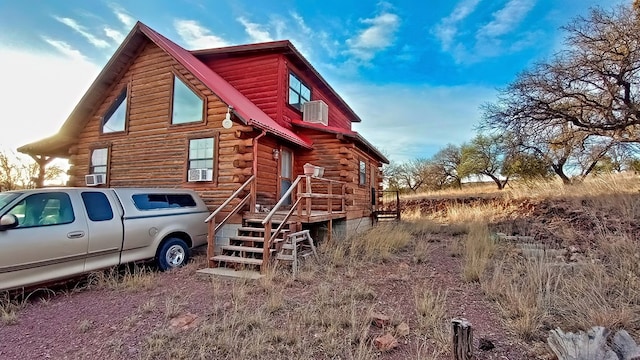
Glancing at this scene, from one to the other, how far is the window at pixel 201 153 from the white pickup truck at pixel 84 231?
81.5 inches

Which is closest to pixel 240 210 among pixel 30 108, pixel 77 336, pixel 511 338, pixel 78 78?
pixel 77 336

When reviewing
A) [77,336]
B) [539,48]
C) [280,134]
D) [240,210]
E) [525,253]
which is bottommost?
[77,336]

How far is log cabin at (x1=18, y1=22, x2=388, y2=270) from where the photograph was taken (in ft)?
29.3

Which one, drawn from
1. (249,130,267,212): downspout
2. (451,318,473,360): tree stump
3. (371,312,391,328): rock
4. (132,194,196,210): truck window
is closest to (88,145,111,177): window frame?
(132,194,196,210): truck window

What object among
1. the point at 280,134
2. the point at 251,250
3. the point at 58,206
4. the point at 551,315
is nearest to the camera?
the point at 551,315

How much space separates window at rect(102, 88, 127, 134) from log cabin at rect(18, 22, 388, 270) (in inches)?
1.4

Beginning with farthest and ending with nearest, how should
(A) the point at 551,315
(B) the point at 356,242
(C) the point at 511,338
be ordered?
(B) the point at 356,242 < (A) the point at 551,315 < (C) the point at 511,338

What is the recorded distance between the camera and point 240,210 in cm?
875

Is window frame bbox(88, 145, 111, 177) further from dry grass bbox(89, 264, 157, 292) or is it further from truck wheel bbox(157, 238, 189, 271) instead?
dry grass bbox(89, 264, 157, 292)

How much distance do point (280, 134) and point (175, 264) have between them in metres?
4.45

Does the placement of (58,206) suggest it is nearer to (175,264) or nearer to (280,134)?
(175,264)

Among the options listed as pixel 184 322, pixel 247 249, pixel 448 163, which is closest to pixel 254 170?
pixel 247 249

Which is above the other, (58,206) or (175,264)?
(58,206)

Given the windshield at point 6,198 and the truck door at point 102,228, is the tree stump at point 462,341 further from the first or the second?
the windshield at point 6,198
